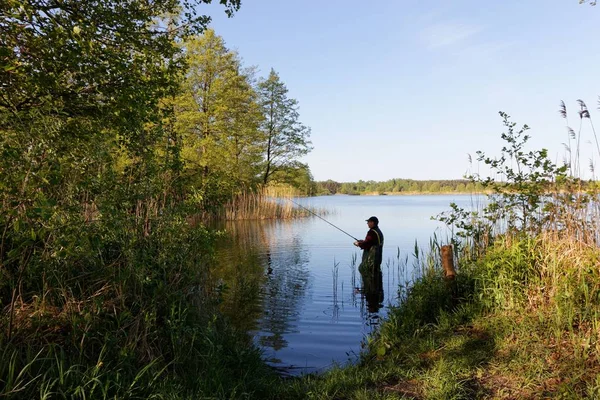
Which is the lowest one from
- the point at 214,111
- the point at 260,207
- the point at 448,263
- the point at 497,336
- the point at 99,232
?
the point at 497,336

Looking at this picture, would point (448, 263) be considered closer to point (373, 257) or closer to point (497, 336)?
point (497, 336)

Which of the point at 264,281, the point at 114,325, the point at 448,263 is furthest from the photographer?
the point at 264,281

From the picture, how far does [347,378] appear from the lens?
15.5ft

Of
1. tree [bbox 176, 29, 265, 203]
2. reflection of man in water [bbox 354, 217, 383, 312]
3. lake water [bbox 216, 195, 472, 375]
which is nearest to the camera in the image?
lake water [bbox 216, 195, 472, 375]

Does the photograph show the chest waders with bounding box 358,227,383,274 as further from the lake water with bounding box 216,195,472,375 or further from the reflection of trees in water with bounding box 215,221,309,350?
the reflection of trees in water with bounding box 215,221,309,350

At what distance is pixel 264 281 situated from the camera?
11922mm

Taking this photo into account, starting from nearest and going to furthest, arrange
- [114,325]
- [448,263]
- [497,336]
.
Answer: [114,325], [497,336], [448,263]

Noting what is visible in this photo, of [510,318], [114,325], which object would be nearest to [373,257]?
[510,318]

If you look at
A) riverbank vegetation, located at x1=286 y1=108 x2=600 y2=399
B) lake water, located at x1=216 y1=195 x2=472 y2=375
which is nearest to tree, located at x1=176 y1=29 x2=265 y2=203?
lake water, located at x1=216 y1=195 x2=472 y2=375

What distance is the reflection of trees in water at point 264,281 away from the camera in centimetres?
825

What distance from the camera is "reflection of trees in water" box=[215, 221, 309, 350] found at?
27.1 ft

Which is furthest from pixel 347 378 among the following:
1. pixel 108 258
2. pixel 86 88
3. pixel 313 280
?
pixel 313 280

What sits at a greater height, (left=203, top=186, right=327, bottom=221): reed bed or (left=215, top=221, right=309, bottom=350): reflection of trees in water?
(left=203, top=186, right=327, bottom=221): reed bed

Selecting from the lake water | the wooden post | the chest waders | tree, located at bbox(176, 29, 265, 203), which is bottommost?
the lake water
